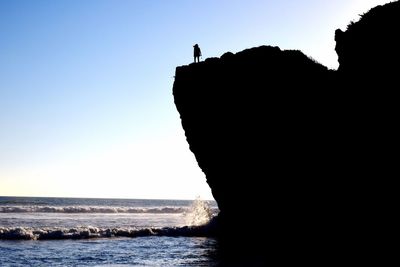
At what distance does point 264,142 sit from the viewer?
1733 centimetres

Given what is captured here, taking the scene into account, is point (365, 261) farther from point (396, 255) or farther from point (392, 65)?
point (392, 65)

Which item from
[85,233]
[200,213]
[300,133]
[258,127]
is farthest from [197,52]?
[200,213]

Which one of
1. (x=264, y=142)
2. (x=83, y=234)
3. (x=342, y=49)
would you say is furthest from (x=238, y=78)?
(x=83, y=234)

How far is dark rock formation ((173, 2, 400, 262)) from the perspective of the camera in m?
11.0

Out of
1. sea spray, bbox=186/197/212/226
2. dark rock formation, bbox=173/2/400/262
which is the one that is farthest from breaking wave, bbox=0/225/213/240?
sea spray, bbox=186/197/212/226

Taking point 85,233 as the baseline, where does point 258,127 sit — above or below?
above

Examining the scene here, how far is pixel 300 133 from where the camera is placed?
48.3 feet

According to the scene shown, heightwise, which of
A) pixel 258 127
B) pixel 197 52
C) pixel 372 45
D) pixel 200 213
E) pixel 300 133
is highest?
pixel 197 52

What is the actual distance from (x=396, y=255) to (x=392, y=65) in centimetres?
452

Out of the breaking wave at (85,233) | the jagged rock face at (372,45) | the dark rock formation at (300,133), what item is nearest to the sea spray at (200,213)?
the breaking wave at (85,233)

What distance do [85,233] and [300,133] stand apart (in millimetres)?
16253

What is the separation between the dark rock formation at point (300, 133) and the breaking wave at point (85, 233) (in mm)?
5007

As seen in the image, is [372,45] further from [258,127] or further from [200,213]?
[200,213]

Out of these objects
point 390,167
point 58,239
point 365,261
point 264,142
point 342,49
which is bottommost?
point 58,239
